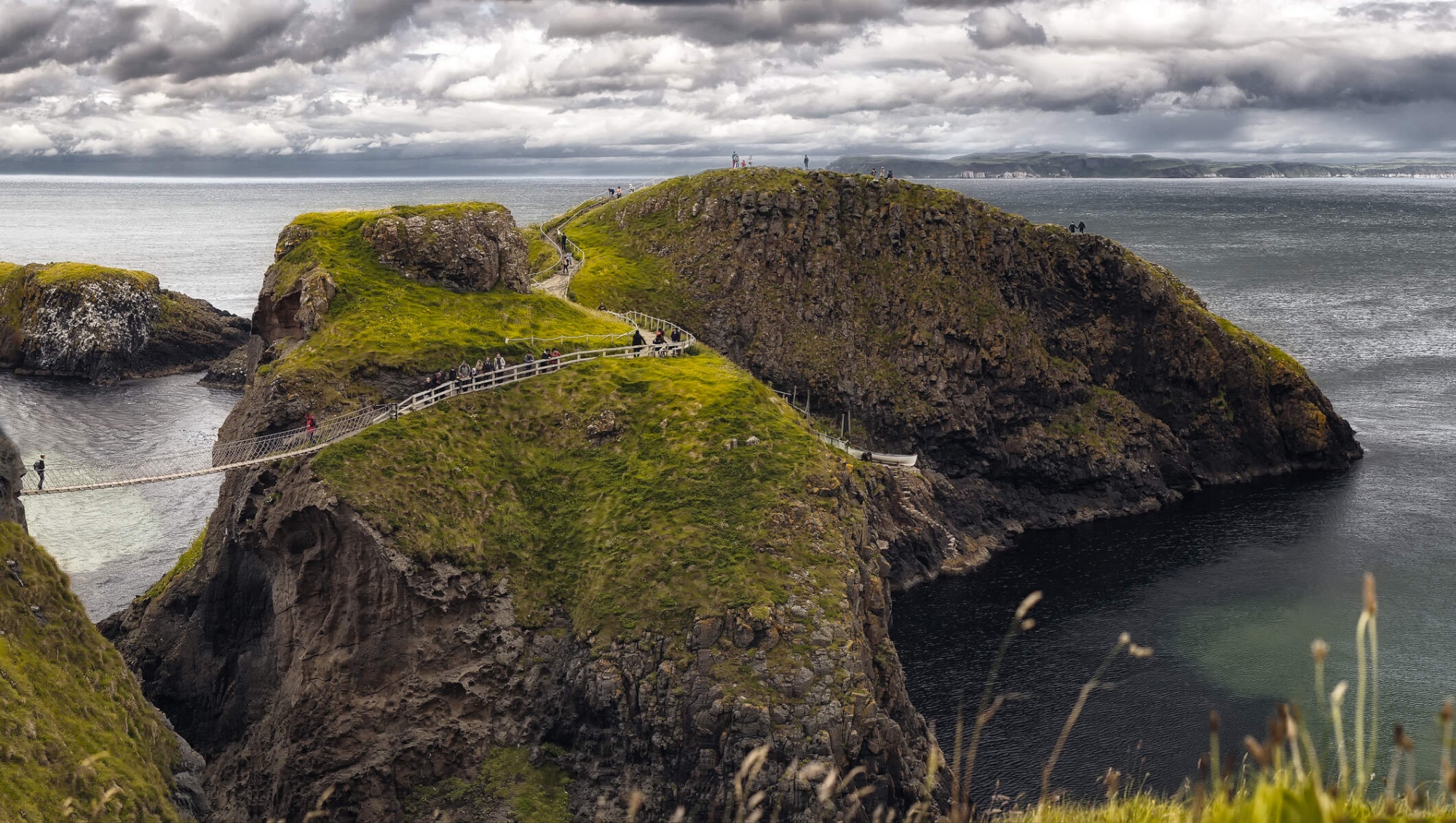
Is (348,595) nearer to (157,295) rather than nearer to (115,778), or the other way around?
(115,778)

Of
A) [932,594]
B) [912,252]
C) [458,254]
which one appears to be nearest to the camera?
[458,254]

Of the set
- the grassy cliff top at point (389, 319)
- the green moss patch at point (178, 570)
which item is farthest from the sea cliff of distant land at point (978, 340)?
the green moss patch at point (178, 570)

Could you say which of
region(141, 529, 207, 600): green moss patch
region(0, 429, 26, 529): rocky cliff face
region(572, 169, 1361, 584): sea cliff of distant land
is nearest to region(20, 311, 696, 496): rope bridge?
region(0, 429, 26, 529): rocky cliff face

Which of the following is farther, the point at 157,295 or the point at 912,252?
the point at 157,295

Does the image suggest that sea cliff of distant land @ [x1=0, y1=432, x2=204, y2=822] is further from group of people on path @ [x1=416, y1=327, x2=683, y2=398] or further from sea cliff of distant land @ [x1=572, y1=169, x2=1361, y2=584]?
sea cliff of distant land @ [x1=572, y1=169, x2=1361, y2=584]

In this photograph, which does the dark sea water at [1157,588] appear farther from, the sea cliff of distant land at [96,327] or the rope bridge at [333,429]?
the rope bridge at [333,429]

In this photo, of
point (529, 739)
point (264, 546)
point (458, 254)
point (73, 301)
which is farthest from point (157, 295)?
point (529, 739)

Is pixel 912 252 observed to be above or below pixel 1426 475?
above
